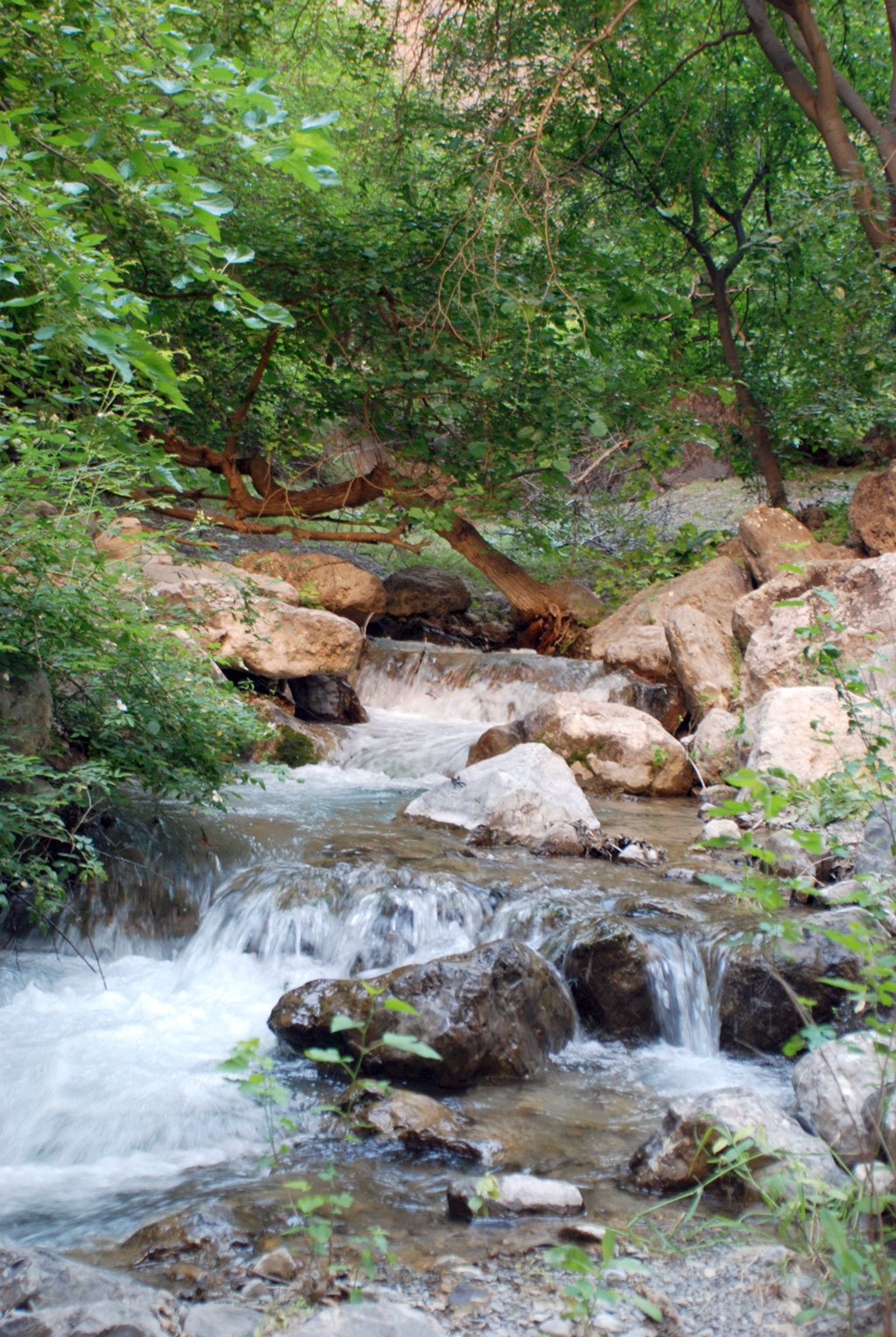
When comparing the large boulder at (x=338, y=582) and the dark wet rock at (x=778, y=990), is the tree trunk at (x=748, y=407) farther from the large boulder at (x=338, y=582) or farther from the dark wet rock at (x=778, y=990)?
the dark wet rock at (x=778, y=990)

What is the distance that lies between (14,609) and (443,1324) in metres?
3.29

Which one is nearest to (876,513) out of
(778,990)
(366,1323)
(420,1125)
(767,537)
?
(767,537)

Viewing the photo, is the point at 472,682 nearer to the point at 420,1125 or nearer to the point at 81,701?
the point at 81,701

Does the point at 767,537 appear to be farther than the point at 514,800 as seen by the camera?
Yes

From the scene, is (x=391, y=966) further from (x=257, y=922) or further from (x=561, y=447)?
(x=561, y=447)

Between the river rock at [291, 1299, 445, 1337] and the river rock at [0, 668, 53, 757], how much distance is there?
2847 millimetres

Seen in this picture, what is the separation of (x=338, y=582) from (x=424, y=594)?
72.9 inches

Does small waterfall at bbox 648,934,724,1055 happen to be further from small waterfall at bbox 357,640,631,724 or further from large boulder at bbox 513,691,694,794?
small waterfall at bbox 357,640,631,724

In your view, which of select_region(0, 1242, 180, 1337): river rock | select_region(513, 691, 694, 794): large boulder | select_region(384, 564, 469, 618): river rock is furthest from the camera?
select_region(384, 564, 469, 618): river rock

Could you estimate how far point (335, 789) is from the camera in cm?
802

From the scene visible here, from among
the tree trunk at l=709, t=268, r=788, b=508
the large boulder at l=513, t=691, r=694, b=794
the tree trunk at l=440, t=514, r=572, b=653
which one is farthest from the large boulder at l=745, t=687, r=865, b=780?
the tree trunk at l=709, t=268, r=788, b=508

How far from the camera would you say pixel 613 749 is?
27.9 feet

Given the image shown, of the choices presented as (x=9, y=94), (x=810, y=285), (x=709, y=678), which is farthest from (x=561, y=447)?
(x=810, y=285)

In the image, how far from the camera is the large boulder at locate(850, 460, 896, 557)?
1009 centimetres
